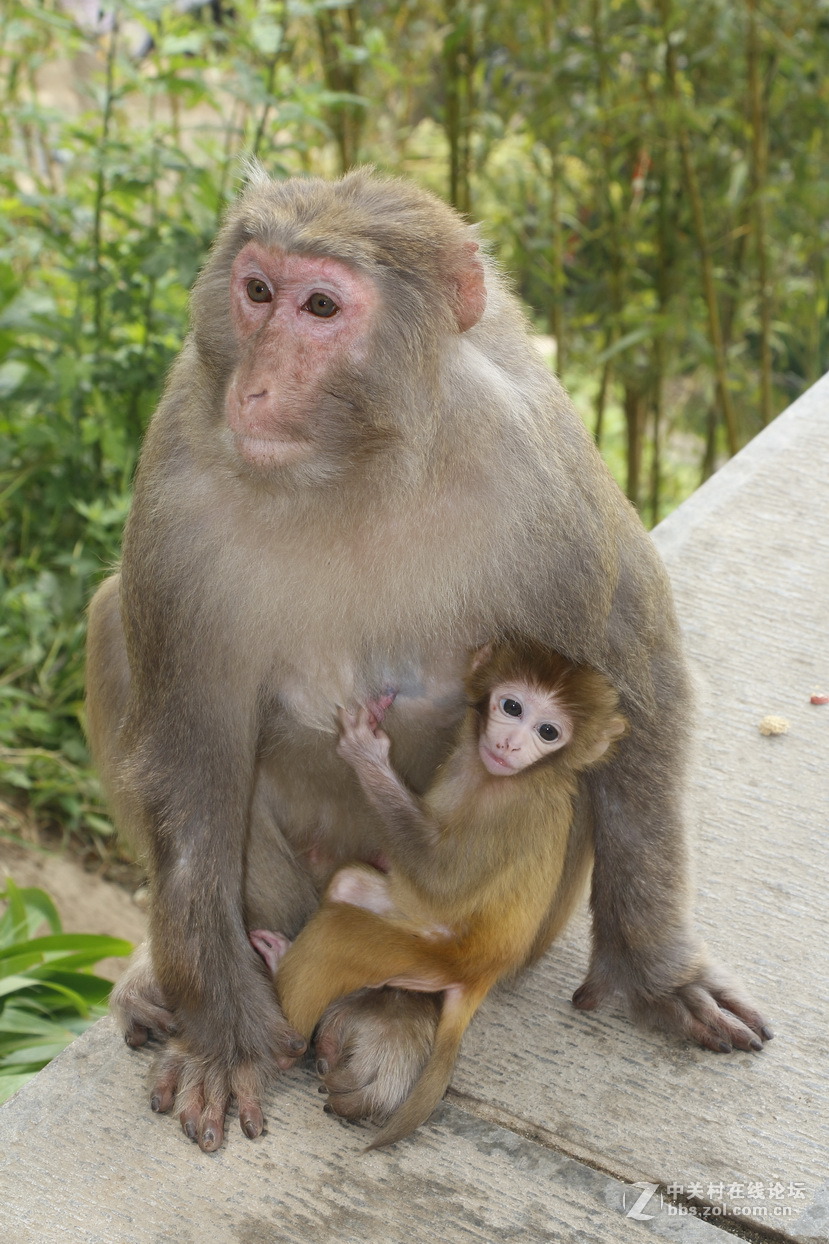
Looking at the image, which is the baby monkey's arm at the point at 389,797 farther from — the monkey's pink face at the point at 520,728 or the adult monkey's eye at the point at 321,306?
the adult monkey's eye at the point at 321,306

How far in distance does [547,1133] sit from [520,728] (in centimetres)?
73

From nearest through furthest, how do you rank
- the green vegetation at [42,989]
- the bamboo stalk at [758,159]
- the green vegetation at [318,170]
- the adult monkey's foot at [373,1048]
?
the adult monkey's foot at [373,1048] < the green vegetation at [42,989] < the green vegetation at [318,170] < the bamboo stalk at [758,159]

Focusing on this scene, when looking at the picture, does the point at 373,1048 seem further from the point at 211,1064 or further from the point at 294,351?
the point at 294,351

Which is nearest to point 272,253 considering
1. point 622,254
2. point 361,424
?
point 361,424

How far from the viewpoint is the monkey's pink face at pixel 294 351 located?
2.17 metres

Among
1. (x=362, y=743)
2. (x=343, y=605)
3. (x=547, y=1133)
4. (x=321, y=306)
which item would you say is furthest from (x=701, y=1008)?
(x=321, y=306)

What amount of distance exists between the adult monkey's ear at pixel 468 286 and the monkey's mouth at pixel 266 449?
1.20 ft

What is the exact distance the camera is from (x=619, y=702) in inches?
102

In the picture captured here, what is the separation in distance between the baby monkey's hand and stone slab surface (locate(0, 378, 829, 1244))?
24.7 inches

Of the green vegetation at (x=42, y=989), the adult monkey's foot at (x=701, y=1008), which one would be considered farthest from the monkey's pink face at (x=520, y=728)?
the green vegetation at (x=42, y=989)

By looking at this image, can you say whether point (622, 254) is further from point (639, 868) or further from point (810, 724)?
point (639, 868)

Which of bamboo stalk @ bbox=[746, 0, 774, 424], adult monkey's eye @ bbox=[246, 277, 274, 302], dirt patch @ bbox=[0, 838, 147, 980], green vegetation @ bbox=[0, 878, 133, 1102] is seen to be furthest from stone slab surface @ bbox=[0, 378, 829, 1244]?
bamboo stalk @ bbox=[746, 0, 774, 424]

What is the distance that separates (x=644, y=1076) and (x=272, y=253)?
63.7 inches

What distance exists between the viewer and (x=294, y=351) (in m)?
2.18
